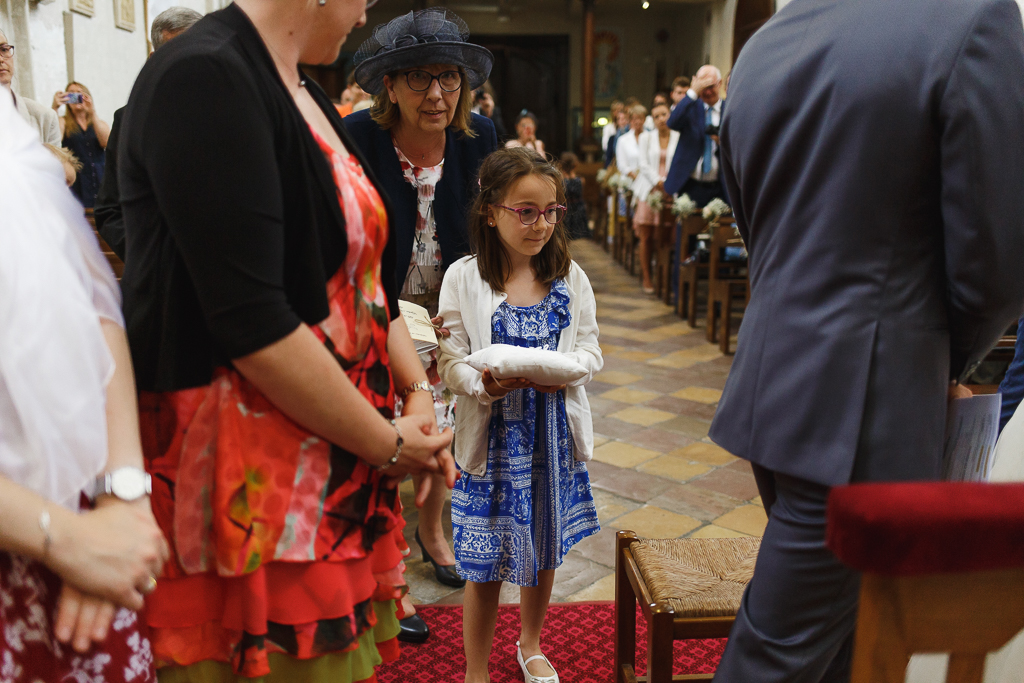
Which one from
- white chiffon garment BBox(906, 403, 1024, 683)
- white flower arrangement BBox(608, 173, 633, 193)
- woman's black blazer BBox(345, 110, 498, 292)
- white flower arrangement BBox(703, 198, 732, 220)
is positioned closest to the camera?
white chiffon garment BBox(906, 403, 1024, 683)

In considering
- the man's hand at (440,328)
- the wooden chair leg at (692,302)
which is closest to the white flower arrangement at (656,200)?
the wooden chair leg at (692,302)

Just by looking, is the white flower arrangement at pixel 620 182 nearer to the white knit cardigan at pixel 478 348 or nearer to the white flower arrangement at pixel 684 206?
the white flower arrangement at pixel 684 206

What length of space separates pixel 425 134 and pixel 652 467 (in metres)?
2.09

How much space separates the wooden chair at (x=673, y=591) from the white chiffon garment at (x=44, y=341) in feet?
3.70

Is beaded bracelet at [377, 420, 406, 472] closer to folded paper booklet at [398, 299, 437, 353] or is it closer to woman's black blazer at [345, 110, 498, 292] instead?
folded paper booklet at [398, 299, 437, 353]

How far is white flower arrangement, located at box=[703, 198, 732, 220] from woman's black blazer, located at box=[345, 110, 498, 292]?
4.02m

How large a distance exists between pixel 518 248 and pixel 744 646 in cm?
102

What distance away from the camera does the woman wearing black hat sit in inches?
89.1

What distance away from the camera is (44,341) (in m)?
0.87

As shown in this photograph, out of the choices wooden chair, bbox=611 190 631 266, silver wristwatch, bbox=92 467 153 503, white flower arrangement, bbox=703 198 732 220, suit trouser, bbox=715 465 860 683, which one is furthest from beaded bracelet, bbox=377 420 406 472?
wooden chair, bbox=611 190 631 266

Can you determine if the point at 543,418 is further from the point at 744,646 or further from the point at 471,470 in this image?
the point at 744,646

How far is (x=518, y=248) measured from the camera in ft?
6.66

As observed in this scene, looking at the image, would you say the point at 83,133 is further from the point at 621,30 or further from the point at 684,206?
the point at 621,30

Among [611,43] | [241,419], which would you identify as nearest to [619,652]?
[241,419]
